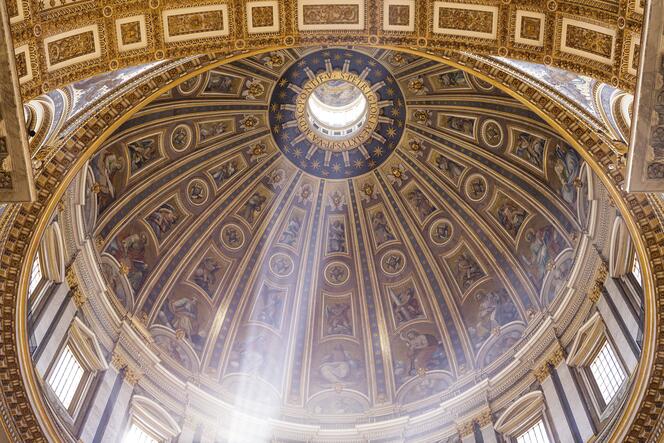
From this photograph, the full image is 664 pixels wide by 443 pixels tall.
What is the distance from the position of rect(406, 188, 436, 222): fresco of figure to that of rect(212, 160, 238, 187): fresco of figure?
678cm

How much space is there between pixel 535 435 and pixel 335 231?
1301 centimetres

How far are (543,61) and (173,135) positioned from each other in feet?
52.5

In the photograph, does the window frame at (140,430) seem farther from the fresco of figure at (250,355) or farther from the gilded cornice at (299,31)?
the gilded cornice at (299,31)

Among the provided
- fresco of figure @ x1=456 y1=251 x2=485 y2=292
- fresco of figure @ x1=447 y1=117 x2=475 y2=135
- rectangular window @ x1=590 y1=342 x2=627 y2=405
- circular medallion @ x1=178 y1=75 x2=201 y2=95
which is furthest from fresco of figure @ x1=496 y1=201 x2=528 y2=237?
circular medallion @ x1=178 y1=75 x2=201 y2=95

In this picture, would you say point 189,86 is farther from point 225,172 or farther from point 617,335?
point 617,335

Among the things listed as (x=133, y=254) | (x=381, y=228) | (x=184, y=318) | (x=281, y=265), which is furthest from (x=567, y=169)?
(x=133, y=254)

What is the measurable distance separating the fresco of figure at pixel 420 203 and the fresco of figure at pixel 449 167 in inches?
50.2

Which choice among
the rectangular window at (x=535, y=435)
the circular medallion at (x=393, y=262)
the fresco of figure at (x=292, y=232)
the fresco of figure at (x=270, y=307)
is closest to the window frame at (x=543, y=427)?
the rectangular window at (x=535, y=435)

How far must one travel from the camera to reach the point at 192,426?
74.0 ft

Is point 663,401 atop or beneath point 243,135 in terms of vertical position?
beneath

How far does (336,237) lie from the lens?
31.3 m

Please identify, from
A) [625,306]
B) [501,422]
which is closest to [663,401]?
[625,306]

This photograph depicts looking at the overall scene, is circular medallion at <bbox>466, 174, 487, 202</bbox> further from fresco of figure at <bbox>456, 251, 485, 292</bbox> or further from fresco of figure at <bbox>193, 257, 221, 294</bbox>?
fresco of figure at <bbox>193, 257, 221, 294</bbox>

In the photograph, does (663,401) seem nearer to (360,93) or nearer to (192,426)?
(192,426)
